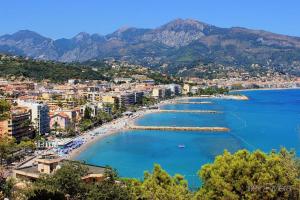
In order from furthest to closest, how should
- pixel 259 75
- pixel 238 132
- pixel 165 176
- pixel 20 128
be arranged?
pixel 259 75 → pixel 238 132 → pixel 20 128 → pixel 165 176

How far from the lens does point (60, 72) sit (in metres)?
70.2

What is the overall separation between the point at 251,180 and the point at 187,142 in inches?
938

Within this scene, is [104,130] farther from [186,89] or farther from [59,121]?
[186,89]

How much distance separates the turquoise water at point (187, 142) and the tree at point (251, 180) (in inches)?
383

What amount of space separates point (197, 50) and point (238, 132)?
15641 centimetres

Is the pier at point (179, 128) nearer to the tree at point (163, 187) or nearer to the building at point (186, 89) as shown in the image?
the tree at point (163, 187)

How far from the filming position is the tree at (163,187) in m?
8.70

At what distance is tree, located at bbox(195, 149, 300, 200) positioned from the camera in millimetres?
8211

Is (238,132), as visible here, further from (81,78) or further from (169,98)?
(81,78)

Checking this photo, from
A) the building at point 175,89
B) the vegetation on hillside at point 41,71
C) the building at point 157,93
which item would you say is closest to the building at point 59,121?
the vegetation on hillside at point 41,71

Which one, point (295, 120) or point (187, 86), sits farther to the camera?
point (187, 86)

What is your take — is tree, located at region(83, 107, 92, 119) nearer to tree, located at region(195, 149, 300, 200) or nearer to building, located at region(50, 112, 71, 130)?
building, located at region(50, 112, 71, 130)

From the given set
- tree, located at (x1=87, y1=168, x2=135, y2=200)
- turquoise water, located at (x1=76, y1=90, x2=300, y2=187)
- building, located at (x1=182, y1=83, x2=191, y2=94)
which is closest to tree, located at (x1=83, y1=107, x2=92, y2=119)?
turquoise water, located at (x1=76, y1=90, x2=300, y2=187)

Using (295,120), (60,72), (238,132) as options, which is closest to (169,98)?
(60,72)
